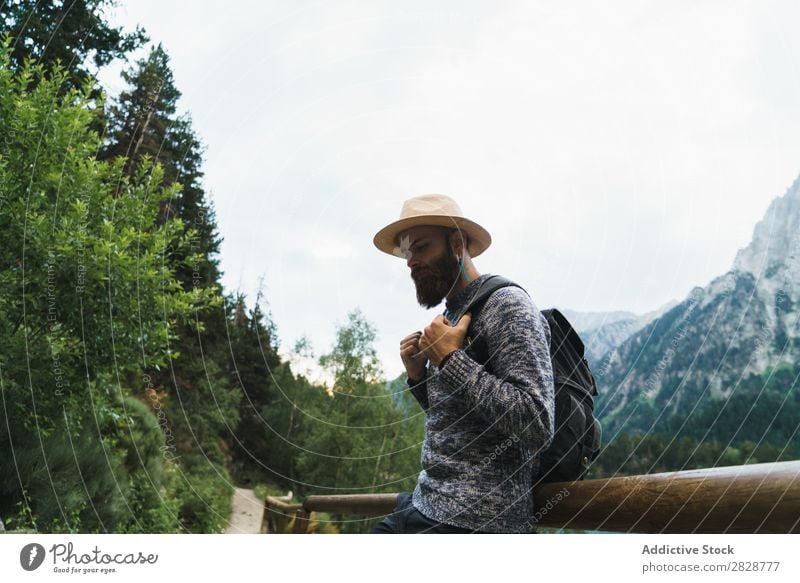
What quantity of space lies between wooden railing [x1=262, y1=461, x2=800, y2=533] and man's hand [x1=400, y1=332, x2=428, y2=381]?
0.80 ft

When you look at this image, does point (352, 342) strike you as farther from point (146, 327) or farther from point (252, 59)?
point (252, 59)

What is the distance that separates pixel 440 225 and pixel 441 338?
10.9 inches

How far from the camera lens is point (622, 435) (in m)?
1.54

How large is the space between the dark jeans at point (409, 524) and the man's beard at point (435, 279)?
308 millimetres

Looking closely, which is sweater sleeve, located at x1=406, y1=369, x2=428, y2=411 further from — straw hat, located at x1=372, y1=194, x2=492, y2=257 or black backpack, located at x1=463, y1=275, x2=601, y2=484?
straw hat, located at x1=372, y1=194, x2=492, y2=257

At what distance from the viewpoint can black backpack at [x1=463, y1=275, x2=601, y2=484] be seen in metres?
0.72

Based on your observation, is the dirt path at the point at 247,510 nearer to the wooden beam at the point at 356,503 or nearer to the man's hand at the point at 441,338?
the wooden beam at the point at 356,503

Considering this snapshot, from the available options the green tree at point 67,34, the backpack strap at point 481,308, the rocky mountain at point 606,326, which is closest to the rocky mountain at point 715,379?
the rocky mountain at point 606,326

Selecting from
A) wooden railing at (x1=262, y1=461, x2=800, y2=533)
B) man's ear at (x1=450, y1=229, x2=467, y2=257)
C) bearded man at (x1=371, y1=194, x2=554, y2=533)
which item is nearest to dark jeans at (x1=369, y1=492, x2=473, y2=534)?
bearded man at (x1=371, y1=194, x2=554, y2=533)

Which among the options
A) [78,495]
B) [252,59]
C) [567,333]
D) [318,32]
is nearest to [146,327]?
[78,495]

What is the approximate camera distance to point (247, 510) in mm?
2676

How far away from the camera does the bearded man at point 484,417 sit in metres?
Result: 0.66

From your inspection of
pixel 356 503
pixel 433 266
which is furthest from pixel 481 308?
pixel 356 503

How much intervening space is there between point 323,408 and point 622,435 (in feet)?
6.34
